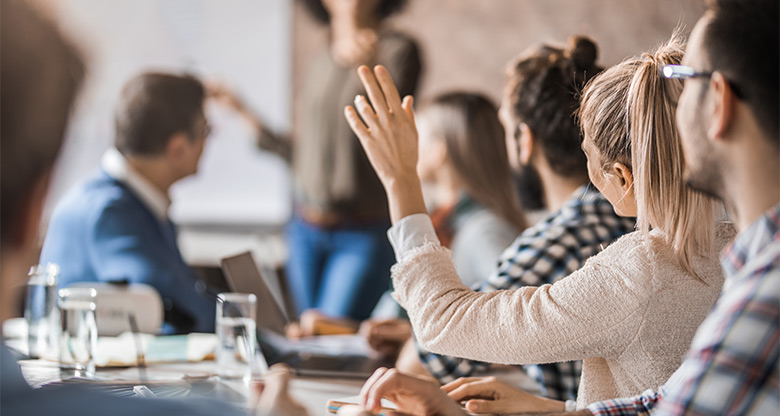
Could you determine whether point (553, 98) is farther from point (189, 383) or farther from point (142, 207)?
point (142, 207)

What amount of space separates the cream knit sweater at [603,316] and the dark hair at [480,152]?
1281 millimetres

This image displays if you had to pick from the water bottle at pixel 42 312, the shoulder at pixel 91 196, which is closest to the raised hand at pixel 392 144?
the water bottle at pixel 42 312

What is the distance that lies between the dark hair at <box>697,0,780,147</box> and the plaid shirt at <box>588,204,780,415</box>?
0.12 m

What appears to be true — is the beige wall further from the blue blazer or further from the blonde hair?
the blonde hair

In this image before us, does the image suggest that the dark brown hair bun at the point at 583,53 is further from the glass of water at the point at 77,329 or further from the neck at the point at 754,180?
the glass of water at the point at 77,329

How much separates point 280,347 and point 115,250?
60 centimetres

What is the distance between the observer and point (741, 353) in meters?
0.60

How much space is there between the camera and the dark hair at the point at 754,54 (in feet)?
2.22

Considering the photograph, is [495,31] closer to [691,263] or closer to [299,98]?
[299,98]

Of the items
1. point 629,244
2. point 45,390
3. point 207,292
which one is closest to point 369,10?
point 207,292

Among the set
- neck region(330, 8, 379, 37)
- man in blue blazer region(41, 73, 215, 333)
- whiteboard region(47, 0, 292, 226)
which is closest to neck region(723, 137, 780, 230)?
man in blue blazer region(41, 73, 215, 333)

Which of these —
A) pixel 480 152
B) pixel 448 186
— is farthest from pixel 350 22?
pixel 480 152

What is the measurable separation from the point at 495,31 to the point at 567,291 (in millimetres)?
2828

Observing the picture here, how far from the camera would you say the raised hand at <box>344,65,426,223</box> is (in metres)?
1.12
